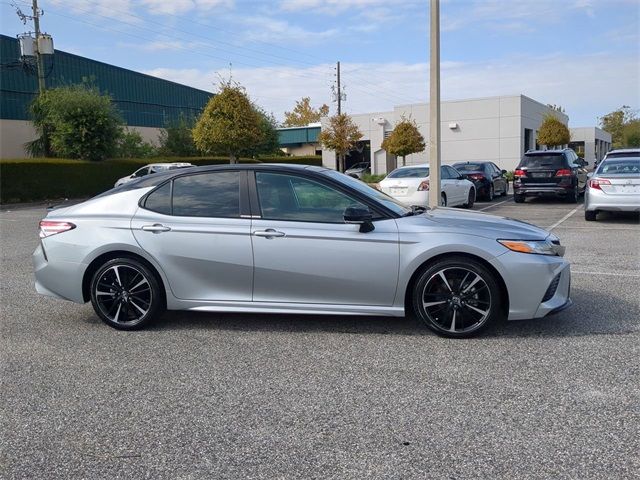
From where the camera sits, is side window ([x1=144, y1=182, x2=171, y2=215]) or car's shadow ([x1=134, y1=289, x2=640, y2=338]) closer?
car's shadow ([x1=134, y1=289, x2=640, y2=338])

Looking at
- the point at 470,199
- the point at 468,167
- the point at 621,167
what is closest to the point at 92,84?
the point at 468,167

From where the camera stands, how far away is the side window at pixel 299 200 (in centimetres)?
526

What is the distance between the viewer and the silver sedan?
16.4ft

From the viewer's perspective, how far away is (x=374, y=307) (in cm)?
512

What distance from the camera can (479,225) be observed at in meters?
5.18

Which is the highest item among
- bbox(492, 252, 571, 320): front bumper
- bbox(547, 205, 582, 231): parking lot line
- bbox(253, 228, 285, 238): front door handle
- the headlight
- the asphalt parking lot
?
bbox(253, 228, 285, 238): front door handle

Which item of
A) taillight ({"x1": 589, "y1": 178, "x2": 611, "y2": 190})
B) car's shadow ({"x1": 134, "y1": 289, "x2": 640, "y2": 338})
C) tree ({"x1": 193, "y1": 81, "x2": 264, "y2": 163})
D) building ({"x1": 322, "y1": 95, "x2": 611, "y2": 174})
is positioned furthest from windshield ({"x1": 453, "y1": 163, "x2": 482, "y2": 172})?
building ({"x1": 322, "y1": 95, "x2": 611, "y2": 174})

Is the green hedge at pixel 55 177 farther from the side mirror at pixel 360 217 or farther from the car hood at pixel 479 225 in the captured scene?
the car hood at pixel 479 225

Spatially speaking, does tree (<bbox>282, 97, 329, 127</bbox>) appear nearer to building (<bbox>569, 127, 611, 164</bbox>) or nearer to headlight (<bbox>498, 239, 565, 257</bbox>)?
building (<bbox>569, 127, 611, 164</bbox>)

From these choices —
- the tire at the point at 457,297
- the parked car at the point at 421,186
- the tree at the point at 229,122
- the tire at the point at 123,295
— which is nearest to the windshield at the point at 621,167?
the parked car at the point at 421,186

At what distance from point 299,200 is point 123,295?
1850mm

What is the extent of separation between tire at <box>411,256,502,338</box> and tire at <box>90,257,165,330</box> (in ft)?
7.92

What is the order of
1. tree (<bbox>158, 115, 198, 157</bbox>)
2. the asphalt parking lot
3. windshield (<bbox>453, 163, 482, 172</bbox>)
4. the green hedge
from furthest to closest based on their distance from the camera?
tree (<bbox>158, 115, 198, 157</bbox>) → the green hedge → windshield (<bbox>453, 163, 482, 172</bbox>) → the asphalt parking lot

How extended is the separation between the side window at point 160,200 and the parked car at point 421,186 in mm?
9466
